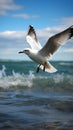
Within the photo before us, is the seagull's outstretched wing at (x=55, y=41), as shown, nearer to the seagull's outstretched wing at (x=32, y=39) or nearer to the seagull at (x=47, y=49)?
the seagull at (x=47, y=49)

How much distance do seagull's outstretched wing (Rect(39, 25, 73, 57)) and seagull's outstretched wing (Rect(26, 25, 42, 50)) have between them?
0.76 m

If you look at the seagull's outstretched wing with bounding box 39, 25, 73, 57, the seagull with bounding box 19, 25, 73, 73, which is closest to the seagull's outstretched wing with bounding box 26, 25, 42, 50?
the seagull with bounding box 19, 25, 73, 73

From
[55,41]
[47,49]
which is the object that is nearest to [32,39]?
[47,49]

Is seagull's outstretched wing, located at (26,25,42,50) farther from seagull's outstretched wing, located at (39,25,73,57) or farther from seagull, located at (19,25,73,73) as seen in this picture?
seagull's outstretched wing, located at (39,25,73,57)

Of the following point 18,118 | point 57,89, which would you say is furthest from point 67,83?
point 18,118

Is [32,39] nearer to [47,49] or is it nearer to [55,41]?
[47,49]

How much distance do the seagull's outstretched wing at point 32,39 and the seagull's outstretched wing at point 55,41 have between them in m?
0.76

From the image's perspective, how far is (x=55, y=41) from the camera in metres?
9.94

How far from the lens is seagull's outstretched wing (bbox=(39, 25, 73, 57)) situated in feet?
30.4

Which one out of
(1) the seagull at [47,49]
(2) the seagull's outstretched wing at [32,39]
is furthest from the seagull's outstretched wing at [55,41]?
(2) the seagull's outstretched wing at [32,39]

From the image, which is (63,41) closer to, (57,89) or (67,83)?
(57,89)

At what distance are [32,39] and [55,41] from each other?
2202 millimetres

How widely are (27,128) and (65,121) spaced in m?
1.15

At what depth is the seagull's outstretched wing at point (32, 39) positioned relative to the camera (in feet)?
37.7
